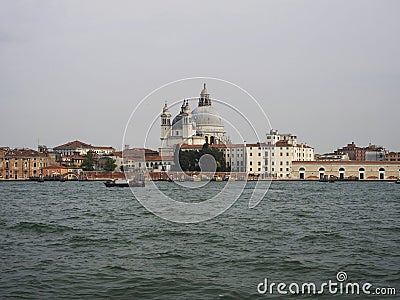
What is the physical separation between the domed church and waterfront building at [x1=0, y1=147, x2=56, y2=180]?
12.3 m

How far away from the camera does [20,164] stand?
2202 inches

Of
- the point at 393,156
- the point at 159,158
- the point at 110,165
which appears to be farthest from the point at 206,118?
the point at 393,156

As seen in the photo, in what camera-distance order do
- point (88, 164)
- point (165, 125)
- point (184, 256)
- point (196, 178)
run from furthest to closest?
point (165, 125) < point (88, 164) < point (196, 178) < point (184, 256)

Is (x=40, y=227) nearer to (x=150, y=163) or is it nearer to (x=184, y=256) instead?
(x=184, y=256)

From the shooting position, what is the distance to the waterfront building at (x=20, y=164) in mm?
55594

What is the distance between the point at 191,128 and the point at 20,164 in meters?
17.1

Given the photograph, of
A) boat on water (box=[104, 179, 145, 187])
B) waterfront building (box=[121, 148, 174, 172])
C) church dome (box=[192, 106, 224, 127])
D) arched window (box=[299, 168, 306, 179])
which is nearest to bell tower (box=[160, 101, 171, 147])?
waterfront building (box=[121, 148, 174, 172])

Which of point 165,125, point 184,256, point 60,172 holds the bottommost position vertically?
point 184,256

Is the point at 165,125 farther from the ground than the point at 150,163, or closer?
farther from the ground

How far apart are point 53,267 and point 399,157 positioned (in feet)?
236

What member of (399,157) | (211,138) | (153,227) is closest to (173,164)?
(211,138)

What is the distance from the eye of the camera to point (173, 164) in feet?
186

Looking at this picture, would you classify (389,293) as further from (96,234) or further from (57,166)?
(57,166)

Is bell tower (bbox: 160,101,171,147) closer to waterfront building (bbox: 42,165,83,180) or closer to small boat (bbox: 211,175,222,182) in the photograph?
waterfront building (bbox: 42,165,83,180)
